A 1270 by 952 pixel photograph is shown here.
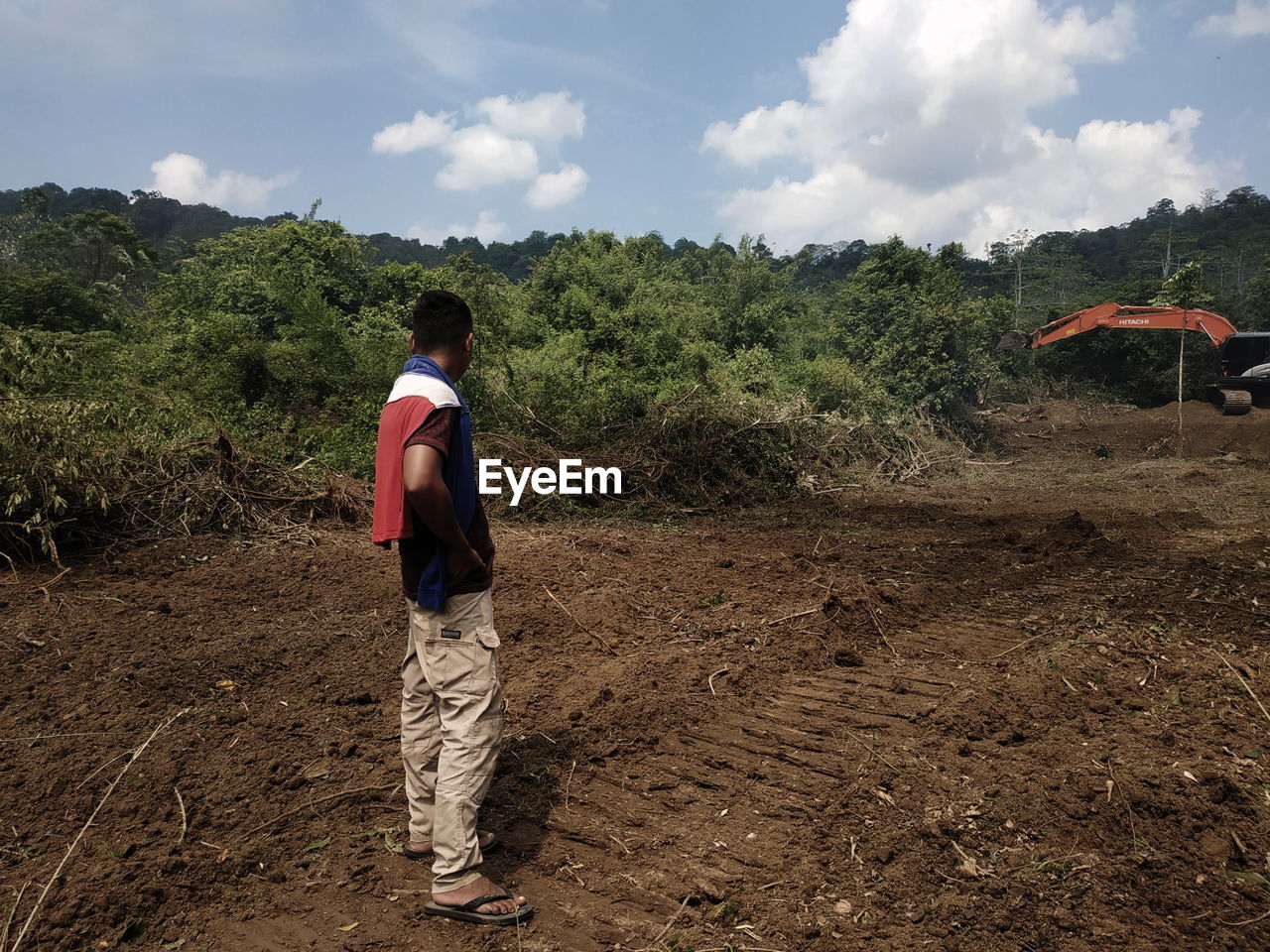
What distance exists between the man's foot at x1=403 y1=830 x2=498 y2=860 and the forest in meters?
5.03

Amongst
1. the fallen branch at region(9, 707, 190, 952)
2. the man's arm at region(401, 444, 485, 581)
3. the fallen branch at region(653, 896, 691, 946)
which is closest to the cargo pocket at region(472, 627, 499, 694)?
the man's arm at region(401, 444, 485, 581)

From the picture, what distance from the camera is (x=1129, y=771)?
10.2 ft

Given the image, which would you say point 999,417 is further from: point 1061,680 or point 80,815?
point 80,815

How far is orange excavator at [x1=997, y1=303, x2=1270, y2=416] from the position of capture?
1634 centimetres

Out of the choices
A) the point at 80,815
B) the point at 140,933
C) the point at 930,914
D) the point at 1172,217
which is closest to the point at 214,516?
the point at 80,815

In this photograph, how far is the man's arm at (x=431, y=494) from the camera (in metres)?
2.31

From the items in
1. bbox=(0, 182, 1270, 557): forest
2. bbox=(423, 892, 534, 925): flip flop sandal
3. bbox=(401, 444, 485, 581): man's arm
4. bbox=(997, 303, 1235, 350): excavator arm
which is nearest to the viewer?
bbox=(401, 444, 485, 581): man's arm

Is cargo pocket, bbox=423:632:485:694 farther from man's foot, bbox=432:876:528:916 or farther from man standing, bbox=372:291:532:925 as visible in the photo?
man's foot, bbox=432:876:528:916

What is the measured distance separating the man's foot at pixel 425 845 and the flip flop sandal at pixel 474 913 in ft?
0.87

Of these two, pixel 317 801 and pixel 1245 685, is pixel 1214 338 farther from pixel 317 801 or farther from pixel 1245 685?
pixel 317 801

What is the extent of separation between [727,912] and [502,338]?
14.0 metres

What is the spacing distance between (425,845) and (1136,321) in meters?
18.2

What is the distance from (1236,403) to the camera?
1811 cm

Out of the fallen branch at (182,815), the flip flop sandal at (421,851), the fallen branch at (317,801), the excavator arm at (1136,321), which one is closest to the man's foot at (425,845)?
the flip flop sandal at (421,851)
